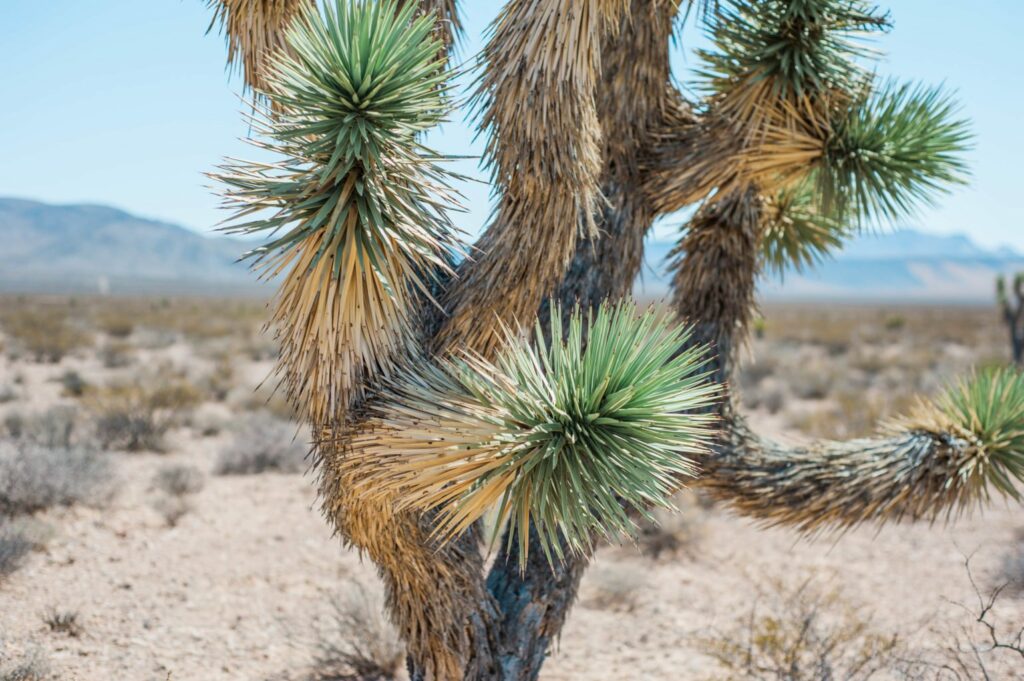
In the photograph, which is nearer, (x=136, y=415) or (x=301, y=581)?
(x=301, y=581)

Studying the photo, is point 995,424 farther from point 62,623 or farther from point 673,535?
point 62,623

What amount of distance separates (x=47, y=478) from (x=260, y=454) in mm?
2792

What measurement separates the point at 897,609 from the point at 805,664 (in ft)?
5.84

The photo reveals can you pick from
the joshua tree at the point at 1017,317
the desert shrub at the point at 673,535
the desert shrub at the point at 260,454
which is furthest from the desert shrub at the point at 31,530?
the joshua tree at the point at 1017,317

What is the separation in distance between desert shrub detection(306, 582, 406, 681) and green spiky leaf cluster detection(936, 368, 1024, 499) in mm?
3430

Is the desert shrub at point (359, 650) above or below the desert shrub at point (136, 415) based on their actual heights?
below

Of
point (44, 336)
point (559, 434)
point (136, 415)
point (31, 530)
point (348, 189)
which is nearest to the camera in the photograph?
point (559, 434)

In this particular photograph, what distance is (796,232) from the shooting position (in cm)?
511

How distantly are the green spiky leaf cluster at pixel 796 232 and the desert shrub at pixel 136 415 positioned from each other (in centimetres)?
788

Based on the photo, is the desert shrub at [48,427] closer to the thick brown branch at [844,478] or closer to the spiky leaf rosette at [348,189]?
the spiky leaf rosette at [348,189]

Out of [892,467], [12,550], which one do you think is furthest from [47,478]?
[892,467]

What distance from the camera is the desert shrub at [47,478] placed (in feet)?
21.3

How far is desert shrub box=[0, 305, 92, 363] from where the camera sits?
58.7 ft

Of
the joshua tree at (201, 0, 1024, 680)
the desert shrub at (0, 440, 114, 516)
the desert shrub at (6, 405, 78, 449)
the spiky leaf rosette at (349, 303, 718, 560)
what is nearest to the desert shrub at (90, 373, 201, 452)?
the desert shrub at (6, 405, 78, 449)
